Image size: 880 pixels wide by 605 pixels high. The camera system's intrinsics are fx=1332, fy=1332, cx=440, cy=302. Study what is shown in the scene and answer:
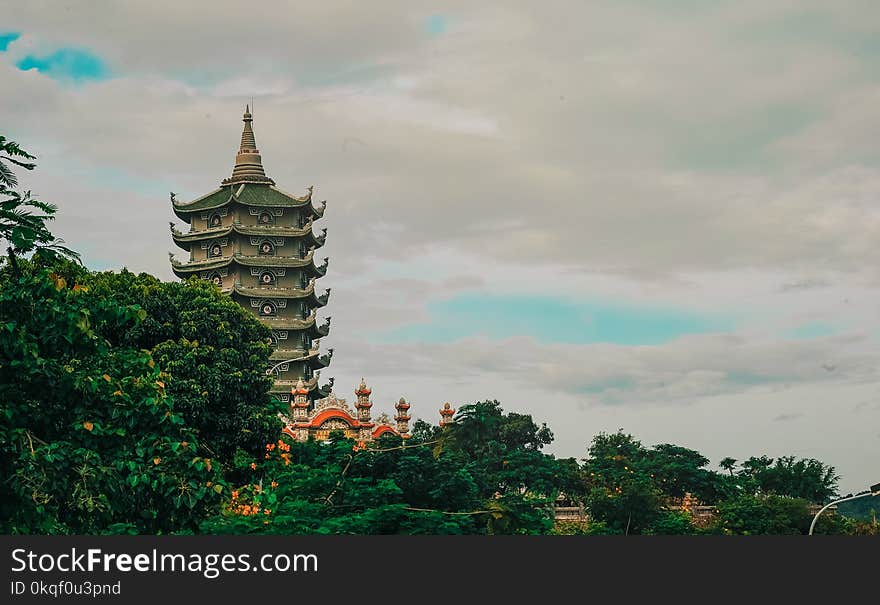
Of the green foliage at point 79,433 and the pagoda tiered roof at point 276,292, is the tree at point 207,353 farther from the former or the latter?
the pagoda tiered roof at point 276,292

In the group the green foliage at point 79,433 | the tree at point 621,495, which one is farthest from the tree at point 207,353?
the tree at point 621,495

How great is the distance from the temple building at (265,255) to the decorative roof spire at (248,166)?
0.07 m

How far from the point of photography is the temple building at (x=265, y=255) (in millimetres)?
90438

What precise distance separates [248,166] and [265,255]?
22.1 feet

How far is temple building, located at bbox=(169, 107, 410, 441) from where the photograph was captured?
9044cm

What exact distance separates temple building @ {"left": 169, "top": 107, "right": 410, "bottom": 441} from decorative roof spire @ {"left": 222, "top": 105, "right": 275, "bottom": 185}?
7 cm

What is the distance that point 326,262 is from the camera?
314 feet

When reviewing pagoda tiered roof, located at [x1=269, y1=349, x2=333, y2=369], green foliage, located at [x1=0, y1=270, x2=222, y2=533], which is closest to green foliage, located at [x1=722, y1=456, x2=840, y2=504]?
pagoda tiered roof, located at [x1=269, y1=349, x2=333, y2=369]

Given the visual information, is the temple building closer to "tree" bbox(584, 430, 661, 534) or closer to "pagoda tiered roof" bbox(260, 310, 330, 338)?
"pagoda tiered roof" bbox(260, 310, 330, 338)

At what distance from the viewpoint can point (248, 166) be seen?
9388cm

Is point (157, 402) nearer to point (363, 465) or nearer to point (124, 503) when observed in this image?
point (124, 503)

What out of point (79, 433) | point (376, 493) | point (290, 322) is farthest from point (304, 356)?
point (79, 433)

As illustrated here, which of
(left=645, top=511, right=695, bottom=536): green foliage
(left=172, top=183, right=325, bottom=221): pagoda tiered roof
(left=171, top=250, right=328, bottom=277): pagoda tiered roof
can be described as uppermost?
(left=172, top=183, right=325, bottom=221): pagoda tiered roof

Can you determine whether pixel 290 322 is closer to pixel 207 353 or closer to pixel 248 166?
pixel 248 166
